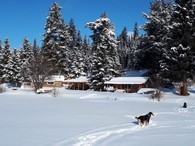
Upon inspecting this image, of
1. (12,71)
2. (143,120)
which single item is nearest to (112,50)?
(12,71)

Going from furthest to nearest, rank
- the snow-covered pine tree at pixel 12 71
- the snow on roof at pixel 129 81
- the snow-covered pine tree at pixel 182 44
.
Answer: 1. the snow-covered pine tree at pixel 12 71
2. the snow on roof at pixel 129 81
3. the snow-covered pine tree at pixel 182 44

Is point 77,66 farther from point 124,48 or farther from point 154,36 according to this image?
point 124,48

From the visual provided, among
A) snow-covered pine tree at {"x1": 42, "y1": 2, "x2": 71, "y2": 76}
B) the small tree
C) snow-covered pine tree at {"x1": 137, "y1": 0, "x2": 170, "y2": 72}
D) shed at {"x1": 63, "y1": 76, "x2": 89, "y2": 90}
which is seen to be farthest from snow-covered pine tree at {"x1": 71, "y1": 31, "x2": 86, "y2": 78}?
snow-covered pine tree at {"x1": 137, "y1": 0, "x2": 170, "y2": 72}

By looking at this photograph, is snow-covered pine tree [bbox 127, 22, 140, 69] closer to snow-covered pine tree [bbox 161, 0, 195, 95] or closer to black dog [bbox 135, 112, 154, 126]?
snow-covered pine tree [bbox 161, 0, 195, 95]

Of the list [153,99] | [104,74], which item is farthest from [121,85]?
[153,99]

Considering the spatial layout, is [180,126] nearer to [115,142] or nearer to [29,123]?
[115,142]

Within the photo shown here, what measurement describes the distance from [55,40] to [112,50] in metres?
17.0

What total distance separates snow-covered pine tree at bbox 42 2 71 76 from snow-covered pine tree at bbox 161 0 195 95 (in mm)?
31995

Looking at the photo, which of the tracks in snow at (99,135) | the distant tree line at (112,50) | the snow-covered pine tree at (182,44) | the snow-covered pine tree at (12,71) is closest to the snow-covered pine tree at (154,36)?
the distant tree line at (112,50)

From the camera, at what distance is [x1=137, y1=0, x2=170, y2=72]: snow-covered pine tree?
53.9 meters

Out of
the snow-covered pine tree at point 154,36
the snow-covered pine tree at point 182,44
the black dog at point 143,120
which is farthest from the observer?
the snow-covered pine tree at point 154,36

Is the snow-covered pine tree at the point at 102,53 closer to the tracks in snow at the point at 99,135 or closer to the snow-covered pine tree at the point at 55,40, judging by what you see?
the snow-covered pine tree at the point at 55,40

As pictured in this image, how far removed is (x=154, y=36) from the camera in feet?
181

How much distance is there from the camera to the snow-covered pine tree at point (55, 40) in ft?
230
